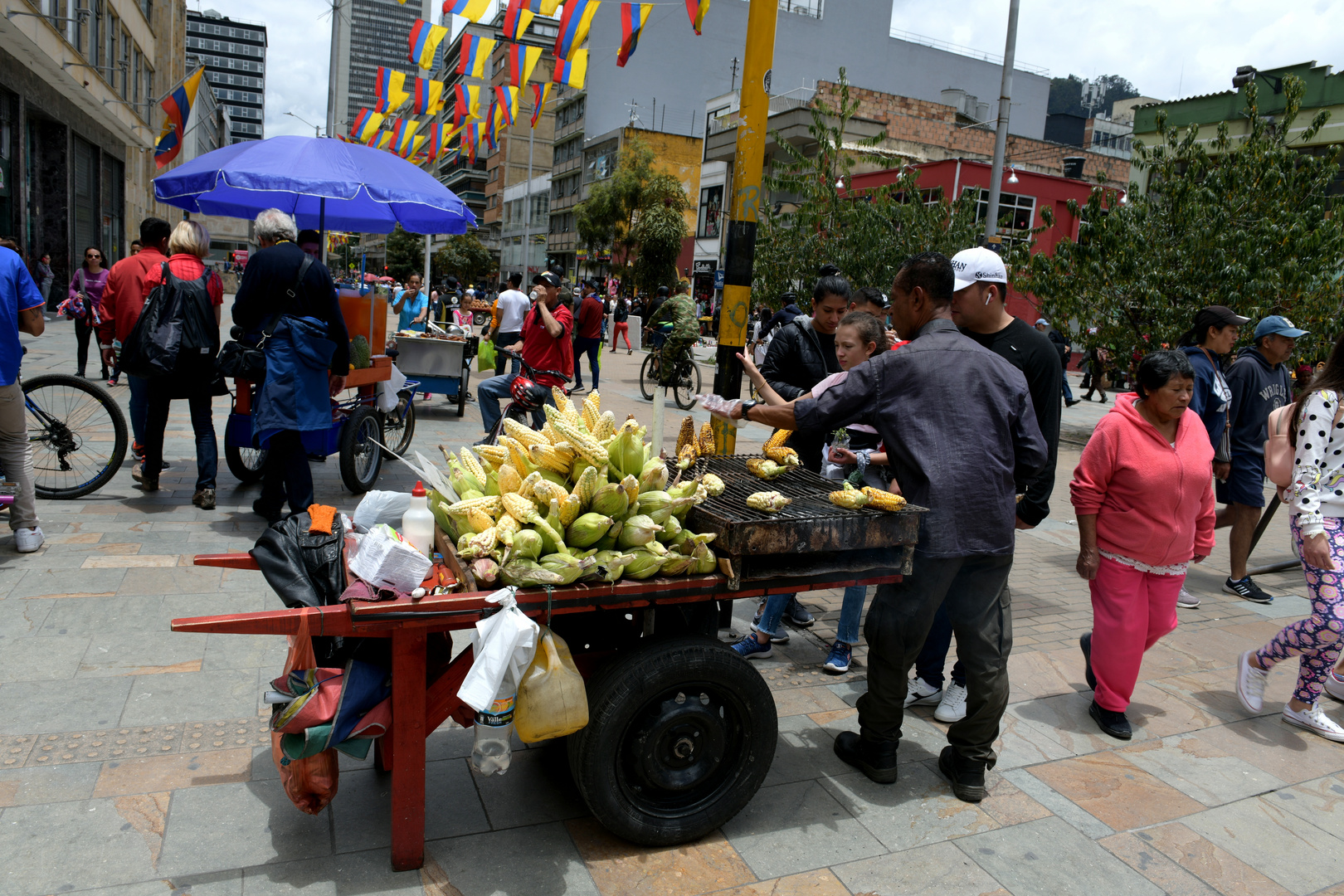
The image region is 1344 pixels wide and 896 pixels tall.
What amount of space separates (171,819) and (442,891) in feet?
3.20

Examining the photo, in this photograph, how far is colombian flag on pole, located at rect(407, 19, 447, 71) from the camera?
13633mm

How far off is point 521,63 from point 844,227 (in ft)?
22.1

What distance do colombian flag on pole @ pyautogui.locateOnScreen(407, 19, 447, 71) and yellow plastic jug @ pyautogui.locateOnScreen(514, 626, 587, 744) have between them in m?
13.7

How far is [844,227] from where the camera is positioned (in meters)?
16.6

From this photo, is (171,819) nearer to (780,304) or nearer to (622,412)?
(622,412)

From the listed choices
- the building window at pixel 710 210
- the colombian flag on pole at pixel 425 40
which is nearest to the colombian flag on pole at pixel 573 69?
the colombian flag on pole at pixel 425 40

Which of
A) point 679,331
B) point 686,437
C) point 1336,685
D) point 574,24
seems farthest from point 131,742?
point 574,24

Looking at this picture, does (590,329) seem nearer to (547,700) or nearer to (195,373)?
(195,373)

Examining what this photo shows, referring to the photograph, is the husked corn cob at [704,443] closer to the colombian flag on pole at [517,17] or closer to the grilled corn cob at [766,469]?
the grilled corn cob at [766,469]

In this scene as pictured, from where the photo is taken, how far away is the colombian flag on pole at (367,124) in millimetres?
18484

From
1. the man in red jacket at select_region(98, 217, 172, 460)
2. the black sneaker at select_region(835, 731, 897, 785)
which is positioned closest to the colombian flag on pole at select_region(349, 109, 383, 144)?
the man in red jacket at select_region(98, 217, 172, 460)

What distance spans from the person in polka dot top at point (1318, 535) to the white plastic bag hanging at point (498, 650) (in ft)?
12.3

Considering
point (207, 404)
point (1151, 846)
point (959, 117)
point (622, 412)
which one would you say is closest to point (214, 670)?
point (207, 404)

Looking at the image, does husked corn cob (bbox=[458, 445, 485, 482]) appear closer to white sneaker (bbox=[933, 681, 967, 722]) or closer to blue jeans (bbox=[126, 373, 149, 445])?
white sneaker (bbox=[933, 681, 967, 722])
